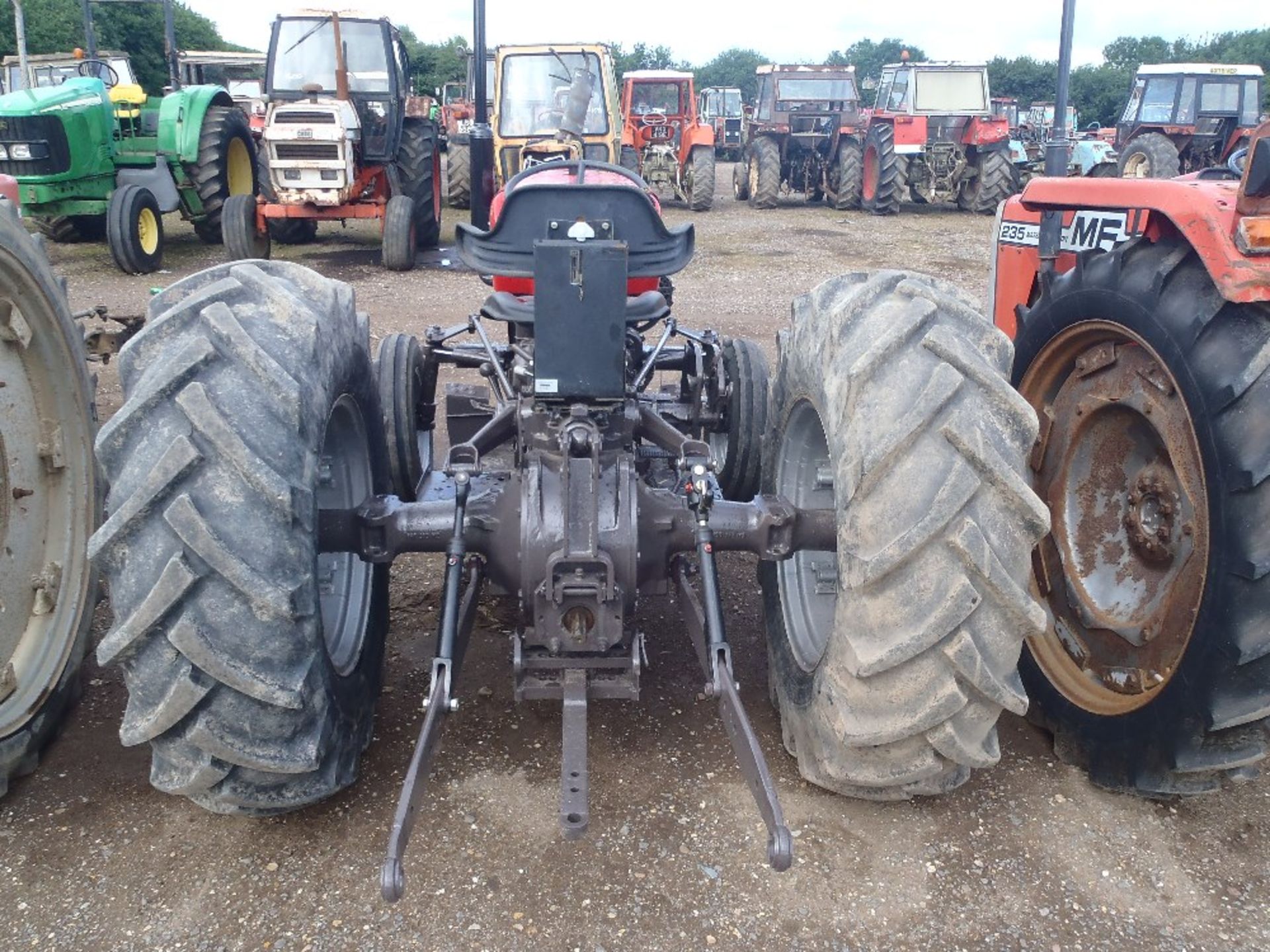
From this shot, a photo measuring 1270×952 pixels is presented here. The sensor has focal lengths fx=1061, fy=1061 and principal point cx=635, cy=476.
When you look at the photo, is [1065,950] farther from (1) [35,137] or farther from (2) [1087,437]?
(1) [35,137]

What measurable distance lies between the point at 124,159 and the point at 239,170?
4.63 feet

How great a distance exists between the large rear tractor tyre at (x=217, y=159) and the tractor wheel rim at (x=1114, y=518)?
32.7 feet

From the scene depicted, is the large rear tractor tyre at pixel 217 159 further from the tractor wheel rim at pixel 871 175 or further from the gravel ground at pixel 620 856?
the tractor wheel rim at pixel 871 175

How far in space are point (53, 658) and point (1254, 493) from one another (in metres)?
3.12

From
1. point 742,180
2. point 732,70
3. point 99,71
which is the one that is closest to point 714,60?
point 732,70

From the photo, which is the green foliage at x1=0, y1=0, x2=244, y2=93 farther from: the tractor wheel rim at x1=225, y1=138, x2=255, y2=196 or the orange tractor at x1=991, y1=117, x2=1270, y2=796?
the orange tractor at x1=991, y1=117, x2=1270, y2=796

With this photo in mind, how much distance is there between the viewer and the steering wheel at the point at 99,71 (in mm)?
12805

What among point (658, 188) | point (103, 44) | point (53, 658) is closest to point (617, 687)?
point (53, 658)

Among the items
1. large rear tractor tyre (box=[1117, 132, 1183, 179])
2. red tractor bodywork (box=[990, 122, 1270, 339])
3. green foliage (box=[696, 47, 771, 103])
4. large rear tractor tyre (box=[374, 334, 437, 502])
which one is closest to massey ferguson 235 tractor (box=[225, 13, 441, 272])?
large rear tractor tyre (box=[374, 334, 437, 502])

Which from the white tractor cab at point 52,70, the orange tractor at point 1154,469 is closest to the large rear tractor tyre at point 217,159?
the white tractor cab at point 52,70

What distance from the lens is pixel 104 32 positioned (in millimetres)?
35156

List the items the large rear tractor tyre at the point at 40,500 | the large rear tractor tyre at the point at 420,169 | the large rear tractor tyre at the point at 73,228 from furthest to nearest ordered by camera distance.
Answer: the large rear tractor tyre at the point at 73,228, the large rear tractor tyre at the point at 420,169, the large rear tractor tyre at the point at 40,500

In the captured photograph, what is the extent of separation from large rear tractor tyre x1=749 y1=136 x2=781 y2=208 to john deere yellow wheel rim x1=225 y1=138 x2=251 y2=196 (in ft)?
30.8

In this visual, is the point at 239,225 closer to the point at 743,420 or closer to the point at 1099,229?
the point at 743,420
